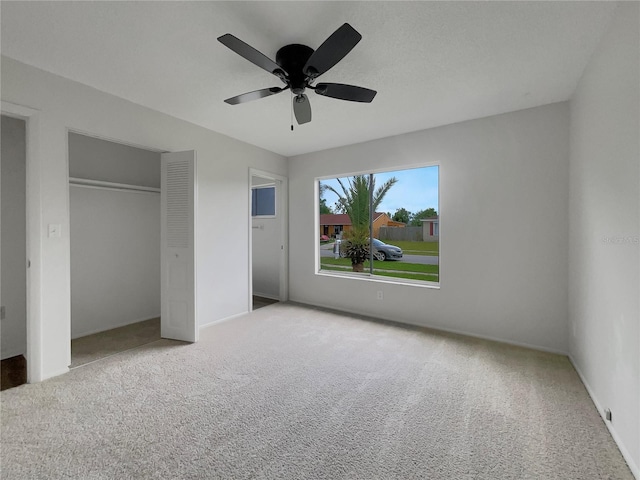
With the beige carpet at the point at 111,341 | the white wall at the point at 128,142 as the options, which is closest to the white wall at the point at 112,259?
the beige carpet at the point at 111,341

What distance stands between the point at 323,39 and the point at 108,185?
3212 millimetres

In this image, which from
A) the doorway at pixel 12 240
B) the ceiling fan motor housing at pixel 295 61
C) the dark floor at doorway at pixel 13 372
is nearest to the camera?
the ceiling fan motor housing at pixel 295 61

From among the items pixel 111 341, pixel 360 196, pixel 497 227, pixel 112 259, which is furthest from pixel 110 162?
pixel 497 227

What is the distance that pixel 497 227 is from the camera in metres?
3.28

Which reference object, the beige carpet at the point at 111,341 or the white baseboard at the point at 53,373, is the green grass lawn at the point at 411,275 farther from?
the white baseboard at the point at 53,373

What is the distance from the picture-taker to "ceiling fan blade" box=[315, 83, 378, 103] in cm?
210

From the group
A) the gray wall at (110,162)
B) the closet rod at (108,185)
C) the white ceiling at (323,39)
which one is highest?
the white ceiling at (323,39)

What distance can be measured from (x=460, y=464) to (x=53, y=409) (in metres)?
2.67

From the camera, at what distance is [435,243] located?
391 centimetres

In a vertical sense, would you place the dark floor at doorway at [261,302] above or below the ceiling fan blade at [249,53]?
below

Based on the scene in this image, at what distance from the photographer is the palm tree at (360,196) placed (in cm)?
440

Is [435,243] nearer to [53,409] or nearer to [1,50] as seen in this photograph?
[53,409]

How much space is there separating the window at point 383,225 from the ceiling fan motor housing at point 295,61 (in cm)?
237

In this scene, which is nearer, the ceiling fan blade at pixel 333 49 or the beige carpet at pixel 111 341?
the ceiling fan blade at pixel 333 49
